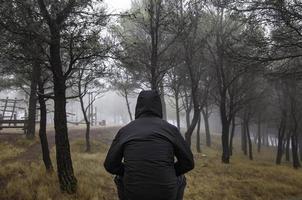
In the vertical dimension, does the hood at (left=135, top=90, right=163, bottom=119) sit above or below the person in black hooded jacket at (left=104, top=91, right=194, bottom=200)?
above

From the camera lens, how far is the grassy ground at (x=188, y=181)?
9359mm

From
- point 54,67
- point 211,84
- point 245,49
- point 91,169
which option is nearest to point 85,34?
point 54,67

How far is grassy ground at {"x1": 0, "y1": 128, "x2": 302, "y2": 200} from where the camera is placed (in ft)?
30.7

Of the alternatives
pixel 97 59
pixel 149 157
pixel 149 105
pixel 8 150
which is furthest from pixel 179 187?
pixel 8 150

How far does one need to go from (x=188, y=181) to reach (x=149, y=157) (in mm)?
9602

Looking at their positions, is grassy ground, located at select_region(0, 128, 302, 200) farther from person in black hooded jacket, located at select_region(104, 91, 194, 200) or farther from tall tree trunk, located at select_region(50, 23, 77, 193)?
person in black hooded jacket, located at select_region(104, 91, 194, 200)

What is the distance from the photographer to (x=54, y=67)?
9.38 m

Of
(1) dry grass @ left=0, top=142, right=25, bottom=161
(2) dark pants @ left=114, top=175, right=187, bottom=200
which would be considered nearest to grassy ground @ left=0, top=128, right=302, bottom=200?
(1) dry grass @ left=0, top=142, right=25, bottom=161

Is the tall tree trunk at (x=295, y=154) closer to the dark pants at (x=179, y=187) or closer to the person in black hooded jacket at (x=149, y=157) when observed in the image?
the dark pants at (x=179, y=187)

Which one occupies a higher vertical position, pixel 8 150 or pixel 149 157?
pixel 149 157

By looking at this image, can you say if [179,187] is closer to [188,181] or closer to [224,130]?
[188,181]

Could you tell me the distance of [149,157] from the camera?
3990 mm

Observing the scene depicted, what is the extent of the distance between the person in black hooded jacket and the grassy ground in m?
5.11

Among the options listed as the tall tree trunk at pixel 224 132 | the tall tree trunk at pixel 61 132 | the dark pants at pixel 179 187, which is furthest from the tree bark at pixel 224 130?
the dark pants at pixel 179 187
